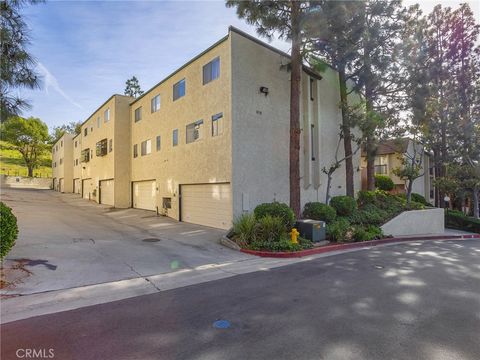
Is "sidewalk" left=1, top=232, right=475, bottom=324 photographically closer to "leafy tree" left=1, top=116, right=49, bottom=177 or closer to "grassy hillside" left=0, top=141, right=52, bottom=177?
"leafy tree" left=1, top=116, right=49, bottom=177

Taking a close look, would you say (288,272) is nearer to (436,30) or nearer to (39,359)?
(39,359)

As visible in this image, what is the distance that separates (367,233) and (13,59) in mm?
14245

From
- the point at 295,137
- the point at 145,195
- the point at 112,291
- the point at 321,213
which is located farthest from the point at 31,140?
the point at 112,291

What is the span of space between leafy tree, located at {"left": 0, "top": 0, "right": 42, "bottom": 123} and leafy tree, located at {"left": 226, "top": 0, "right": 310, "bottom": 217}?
27.8 ft

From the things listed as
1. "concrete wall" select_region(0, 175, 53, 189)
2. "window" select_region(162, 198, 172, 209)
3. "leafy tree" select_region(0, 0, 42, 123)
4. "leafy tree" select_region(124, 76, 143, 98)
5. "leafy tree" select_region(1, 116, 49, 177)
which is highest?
"leafy tree" select_region(124, 76, 143, 98)

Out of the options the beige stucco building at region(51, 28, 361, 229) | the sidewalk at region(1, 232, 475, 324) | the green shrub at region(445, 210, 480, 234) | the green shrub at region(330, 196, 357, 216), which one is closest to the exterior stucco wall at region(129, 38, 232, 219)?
the beige stucco building at region(51, 28, 361, 229)

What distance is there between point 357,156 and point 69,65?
18.4 m

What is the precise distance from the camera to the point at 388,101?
1930cm

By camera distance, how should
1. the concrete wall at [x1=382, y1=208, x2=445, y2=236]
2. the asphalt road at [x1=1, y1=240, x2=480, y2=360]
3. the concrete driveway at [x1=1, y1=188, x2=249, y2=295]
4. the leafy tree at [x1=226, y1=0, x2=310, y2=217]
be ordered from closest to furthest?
the asphalt road at [x1=1, y1=240, x2=480, y2=360]
the concrete driveway at [x1=1, y1=188, x2=249, y2=295]
the leafy tree at [x1=226, y1=0, x2=310, y2=217]
the concrete wall at [x1=382, y1=208, x2=445, y2=236]

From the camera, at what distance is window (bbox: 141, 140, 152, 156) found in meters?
20.3

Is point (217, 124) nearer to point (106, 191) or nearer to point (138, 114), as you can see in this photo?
point (138, 114)

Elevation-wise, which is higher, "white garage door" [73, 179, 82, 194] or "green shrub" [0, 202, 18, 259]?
"white garage door" [73, 179, 82, 194]

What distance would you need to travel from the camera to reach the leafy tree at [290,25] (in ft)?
39.9

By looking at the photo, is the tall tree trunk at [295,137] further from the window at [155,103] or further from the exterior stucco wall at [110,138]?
the exterior stucco wall at [110,138]
